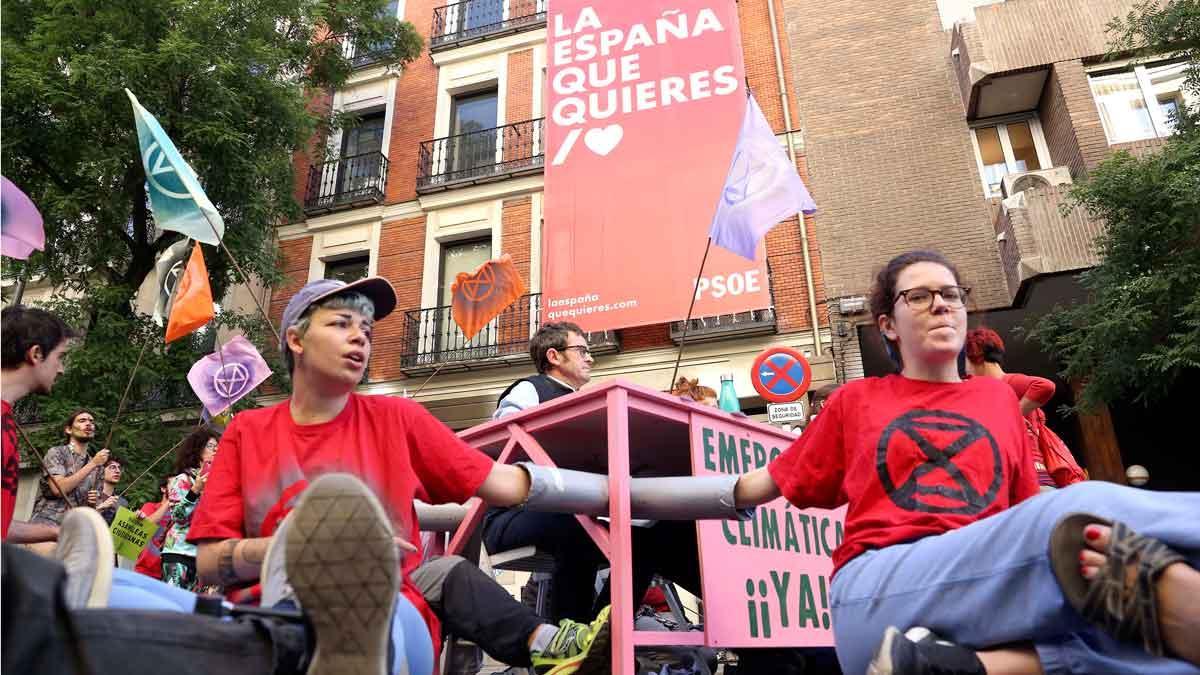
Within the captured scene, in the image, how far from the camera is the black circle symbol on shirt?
1837 mm

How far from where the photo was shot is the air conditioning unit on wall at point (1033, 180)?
10.1 m

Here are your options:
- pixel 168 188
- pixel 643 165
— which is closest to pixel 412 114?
pixel 643 165

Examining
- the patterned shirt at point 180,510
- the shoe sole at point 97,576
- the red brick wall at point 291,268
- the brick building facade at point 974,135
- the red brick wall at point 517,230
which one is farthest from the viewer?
the red brick wall at point 291,268

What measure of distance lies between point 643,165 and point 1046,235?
515 centimetres

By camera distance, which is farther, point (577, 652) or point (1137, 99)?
point (1137, 99)

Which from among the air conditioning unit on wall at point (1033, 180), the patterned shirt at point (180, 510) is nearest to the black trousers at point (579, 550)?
the patterned shirt at point (180, 510)

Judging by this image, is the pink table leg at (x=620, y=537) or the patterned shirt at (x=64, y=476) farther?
the patterned shirt at (x=64, y=476)

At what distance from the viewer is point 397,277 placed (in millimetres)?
14125

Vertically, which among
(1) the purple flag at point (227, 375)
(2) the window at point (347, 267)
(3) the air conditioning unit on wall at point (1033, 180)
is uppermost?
(2) the window at point (347, 267)

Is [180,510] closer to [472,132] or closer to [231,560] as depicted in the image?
Result: [231,560]

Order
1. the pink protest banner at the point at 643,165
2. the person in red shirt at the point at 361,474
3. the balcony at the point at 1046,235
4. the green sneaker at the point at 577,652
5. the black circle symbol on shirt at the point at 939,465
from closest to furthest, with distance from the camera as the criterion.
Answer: the black circle symbol on shirt at the point at 939,465, the person in red shirt at the point at 361,474, the green sneaker at the point at 577,652, the balcony at the point at 1046,235, the pink protest banner at the point at 643,165

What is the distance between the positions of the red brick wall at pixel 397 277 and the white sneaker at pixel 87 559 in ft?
41.1

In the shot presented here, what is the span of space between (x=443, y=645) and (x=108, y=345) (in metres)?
10.3

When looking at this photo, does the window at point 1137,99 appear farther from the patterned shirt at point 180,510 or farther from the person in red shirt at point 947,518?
the patterned shirt at point 180,510
